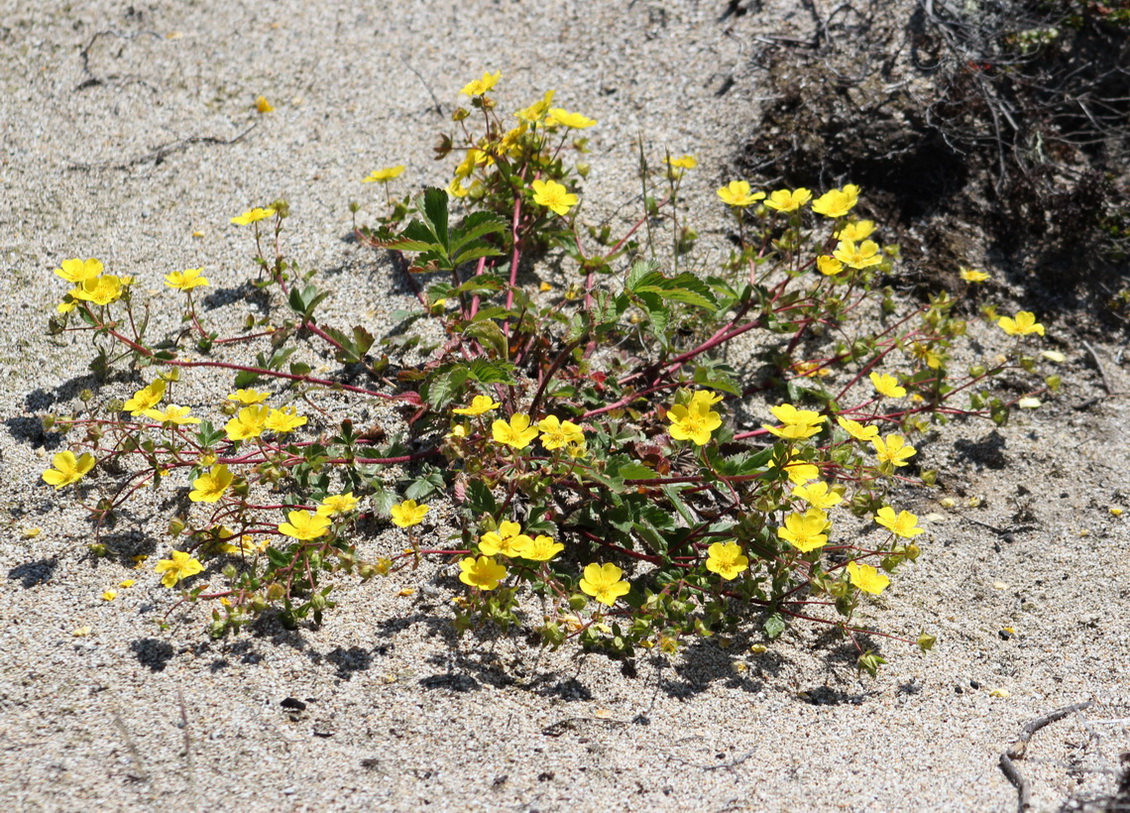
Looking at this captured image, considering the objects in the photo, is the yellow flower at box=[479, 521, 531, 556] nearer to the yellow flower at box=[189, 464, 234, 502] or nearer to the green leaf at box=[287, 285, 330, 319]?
the yellow flower at box=[189, 464, 234, 502]

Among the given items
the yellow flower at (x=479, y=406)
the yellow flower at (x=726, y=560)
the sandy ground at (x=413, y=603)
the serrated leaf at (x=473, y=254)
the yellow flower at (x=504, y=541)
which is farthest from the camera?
the serrated leaf at (x=473, y=254)

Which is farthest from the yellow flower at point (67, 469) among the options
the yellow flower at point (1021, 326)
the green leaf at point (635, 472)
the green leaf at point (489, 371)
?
the yellow flower at point (1021, 326)

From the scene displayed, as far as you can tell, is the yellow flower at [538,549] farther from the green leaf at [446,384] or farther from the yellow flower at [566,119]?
the yellow flower at [566,119]

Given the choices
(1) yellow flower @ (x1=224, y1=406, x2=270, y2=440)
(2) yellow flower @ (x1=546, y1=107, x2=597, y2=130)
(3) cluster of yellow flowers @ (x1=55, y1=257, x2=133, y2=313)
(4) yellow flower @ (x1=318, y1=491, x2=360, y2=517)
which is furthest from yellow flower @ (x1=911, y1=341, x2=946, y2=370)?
(3) cluster of yellow flowers @ (x1=55, y1=257, x2=133, y2=313)

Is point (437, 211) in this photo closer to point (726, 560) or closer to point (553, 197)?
point (553, 197)

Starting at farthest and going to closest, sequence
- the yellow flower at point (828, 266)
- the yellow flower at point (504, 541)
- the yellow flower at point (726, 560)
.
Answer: the yellow flower at point (828, 266), the yellow flower at point (726, 560), the yellow flower at point (504, 541)

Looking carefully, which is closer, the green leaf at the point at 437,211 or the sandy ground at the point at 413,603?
the sandy ground at the point at 413,603
